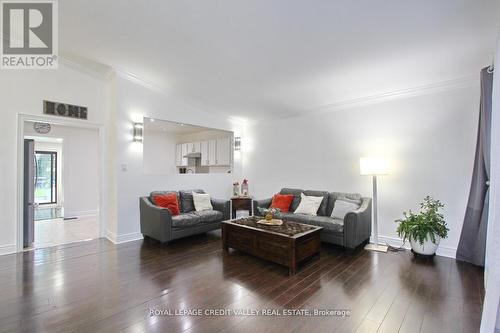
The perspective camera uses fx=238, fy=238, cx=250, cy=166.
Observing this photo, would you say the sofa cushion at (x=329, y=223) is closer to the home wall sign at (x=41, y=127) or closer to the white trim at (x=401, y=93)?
the white trim at (x=401, y=93)

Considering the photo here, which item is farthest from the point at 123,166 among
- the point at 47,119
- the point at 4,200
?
the point at 4,200

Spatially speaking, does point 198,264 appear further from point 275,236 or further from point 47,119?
point 47,119

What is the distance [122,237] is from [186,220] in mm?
1189

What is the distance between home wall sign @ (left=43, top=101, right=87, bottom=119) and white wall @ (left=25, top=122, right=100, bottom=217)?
2.36m

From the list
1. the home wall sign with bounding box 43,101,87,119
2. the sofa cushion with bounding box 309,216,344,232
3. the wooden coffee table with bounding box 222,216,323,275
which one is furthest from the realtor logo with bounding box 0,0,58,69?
the sofa cushion with bounding box 309,216,344,232

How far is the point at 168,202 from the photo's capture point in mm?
4211

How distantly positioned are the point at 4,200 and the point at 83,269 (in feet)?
5.87

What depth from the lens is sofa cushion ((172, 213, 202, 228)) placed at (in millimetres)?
3872

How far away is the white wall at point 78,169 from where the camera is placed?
625 cm

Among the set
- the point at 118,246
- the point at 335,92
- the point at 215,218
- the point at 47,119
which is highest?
the point at 335,92

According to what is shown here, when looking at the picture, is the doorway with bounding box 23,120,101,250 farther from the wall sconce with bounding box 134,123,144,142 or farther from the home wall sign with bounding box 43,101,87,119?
the wall sconce with bounding box 134,123,144,142

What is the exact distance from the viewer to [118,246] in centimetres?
387

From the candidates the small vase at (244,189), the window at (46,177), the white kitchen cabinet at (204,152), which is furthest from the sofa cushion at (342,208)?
the window at (46,177)

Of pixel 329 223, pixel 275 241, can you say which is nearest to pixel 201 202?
pixel 275 241
